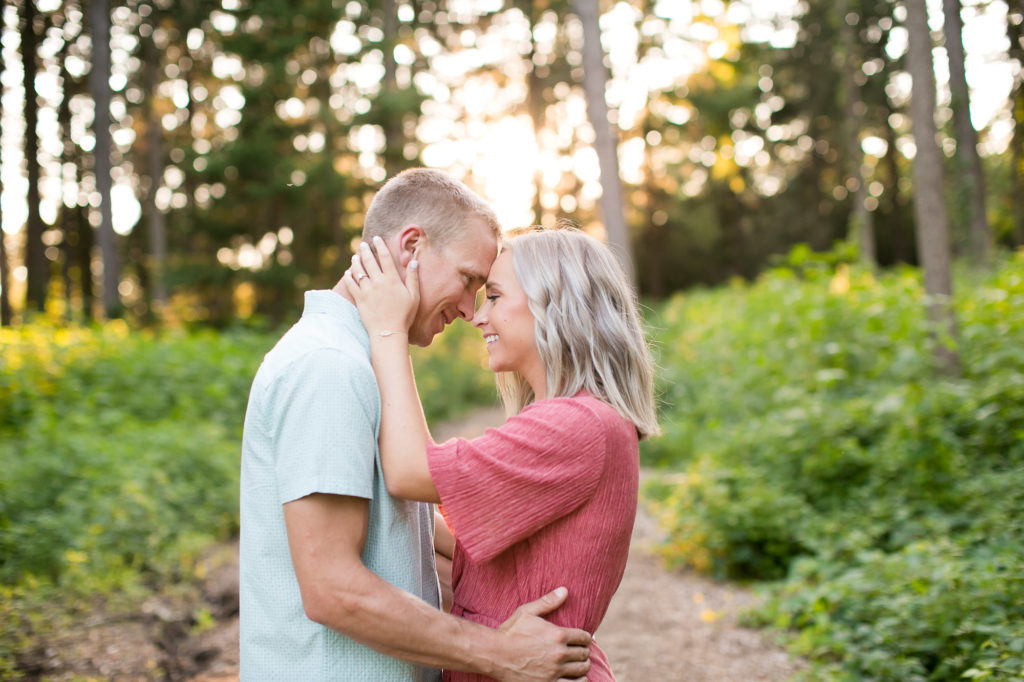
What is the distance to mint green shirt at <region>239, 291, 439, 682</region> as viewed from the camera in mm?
1671

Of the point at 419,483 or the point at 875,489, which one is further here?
the point at 875,489

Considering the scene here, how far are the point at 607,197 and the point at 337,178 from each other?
726 cm

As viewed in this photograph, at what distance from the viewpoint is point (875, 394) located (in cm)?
715

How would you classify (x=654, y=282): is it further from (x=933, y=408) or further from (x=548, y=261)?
(x=548, y=261)

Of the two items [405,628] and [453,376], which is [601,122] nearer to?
[453,376]

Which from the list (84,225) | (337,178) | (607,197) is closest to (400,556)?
(607,197)

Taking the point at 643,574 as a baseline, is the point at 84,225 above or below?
above

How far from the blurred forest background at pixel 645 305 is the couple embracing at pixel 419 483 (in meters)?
0.77

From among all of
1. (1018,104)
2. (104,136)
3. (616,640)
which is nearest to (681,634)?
(616,640)

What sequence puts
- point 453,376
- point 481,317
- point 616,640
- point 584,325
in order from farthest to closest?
point 453,376 → point 616,640 → point 481,317 → point 584,325

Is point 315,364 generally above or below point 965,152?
below

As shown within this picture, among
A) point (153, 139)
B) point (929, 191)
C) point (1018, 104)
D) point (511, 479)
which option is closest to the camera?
point (511, 479)

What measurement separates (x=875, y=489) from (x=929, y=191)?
123 inches

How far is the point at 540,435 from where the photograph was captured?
1.77 m
